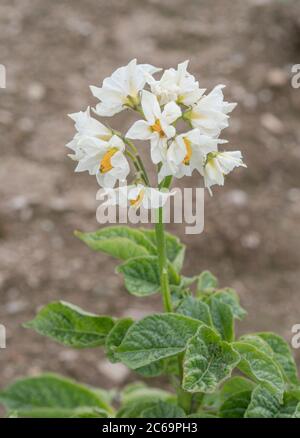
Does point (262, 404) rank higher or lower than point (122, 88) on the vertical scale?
lower

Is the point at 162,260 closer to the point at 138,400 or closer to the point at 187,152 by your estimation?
the point at 187,152

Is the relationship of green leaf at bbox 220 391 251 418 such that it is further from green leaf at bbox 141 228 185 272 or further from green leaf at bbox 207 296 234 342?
green leaf at bbox 141 228 185 272

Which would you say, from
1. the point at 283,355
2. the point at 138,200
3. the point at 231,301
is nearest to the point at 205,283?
the point at 231,301

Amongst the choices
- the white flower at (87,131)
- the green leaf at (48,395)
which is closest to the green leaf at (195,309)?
the white flower at (87,131)

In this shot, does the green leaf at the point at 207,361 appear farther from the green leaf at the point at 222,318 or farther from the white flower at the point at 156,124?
the white flower at the point at 156,124

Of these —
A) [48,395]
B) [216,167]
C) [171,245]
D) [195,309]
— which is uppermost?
[216,167]

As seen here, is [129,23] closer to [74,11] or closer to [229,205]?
[74,11]

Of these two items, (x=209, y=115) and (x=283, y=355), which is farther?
(x=283, y=355)
